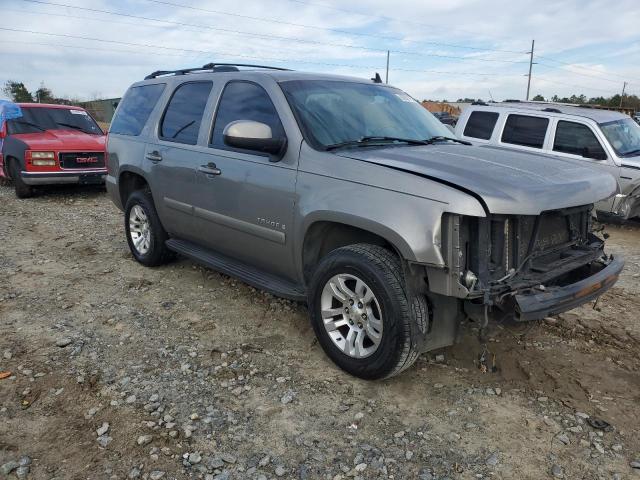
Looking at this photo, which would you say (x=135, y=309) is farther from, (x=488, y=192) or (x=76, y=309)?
(x=488, y=192)

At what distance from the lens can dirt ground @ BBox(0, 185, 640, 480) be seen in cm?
254

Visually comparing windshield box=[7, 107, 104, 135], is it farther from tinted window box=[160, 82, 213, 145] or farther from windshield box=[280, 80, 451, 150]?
windshield box=[280, 80, 451, 150]

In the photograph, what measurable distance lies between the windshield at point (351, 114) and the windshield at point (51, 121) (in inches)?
327

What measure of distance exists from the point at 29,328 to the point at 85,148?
6508 mm

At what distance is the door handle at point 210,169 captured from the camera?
4.06m

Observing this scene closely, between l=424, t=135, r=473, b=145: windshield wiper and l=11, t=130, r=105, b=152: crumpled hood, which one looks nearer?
l=424, t=135, r=473, b=145: windshield wiper

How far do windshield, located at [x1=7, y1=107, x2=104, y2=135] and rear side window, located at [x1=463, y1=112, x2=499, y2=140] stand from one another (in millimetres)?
7502

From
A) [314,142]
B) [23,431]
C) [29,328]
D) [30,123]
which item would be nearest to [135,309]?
[29,328]

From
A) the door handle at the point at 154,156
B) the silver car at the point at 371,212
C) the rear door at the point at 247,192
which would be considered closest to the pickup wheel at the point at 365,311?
the silver car at the point at 371,212

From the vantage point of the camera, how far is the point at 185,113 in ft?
15.2

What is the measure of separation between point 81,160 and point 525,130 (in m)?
7.91

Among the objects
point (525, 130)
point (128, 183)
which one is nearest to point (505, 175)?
point (128, 183)

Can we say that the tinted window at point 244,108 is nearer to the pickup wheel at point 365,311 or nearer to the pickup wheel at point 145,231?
the pickup wheel at point 365,311

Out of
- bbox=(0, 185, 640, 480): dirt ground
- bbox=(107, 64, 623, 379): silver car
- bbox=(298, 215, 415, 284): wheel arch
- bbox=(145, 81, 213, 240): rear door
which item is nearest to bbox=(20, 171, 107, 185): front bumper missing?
bbox=(0, 185, 640, 480): dirt ground
